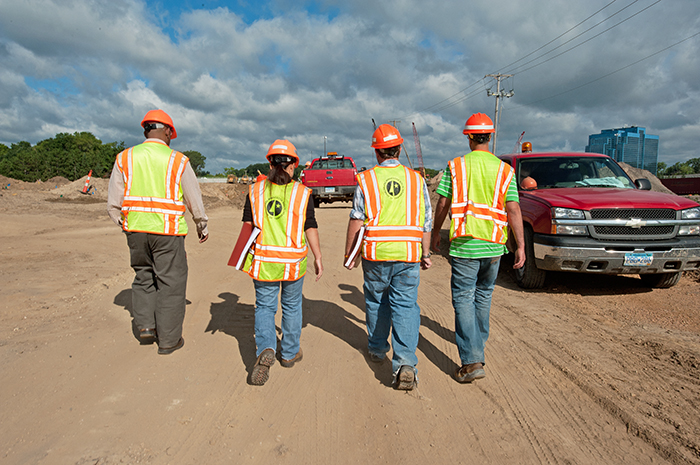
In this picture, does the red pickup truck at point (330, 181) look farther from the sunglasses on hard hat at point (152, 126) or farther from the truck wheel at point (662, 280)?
the sunglasses on hard hat at point (152, 126)

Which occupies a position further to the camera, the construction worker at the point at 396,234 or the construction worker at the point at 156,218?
the construction worker at the point at 156,218

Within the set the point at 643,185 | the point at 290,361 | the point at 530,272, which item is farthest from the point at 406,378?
the point at 643,185

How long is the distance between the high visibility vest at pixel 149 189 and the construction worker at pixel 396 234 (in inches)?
68.7

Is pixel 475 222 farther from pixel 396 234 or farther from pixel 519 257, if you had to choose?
pixel 396 234

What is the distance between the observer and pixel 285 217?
3.47 metres

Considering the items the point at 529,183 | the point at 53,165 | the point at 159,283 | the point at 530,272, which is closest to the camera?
the point at 159,283

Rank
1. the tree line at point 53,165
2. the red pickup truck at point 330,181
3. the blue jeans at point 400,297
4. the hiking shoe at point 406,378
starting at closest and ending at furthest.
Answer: the hiking shoe at point 406,378
the blue jeans at point 400,297
the red pickup truck at point 330,181
the tree line at point 53,165

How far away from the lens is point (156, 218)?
389cm

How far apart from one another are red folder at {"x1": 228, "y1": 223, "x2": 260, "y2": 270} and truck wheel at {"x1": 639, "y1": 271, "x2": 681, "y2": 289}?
6.06 meters

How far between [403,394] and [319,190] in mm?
16860

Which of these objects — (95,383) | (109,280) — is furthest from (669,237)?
(109,280)

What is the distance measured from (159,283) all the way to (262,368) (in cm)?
139

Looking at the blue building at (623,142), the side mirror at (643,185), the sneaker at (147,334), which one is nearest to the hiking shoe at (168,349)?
the sneaker at (147,334)

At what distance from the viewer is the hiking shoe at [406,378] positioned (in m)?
3.29
